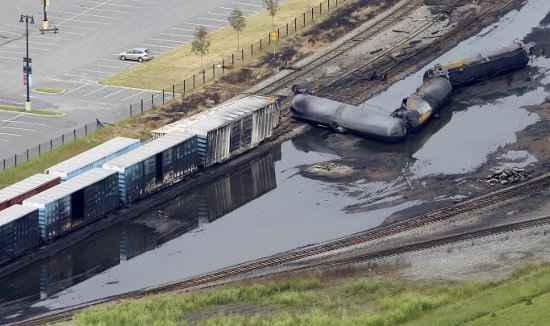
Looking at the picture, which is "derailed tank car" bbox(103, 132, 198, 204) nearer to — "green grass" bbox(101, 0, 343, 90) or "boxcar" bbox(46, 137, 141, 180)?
"boxcar" bbox(46, 137, 141, 180)

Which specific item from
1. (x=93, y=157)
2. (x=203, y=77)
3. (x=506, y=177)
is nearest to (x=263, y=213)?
(x=93, y=157)

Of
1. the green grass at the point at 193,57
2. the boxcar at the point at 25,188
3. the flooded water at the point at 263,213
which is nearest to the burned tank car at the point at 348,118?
the flooded water at the point at 263,213

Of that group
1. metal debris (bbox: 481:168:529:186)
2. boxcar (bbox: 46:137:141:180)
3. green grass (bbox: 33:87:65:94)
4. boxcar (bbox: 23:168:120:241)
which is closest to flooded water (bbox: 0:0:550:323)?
boxcar (bbox: 23:168:120:241)

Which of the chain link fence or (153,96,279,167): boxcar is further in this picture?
the chain link fence

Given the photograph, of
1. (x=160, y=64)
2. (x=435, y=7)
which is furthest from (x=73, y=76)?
(x=435, y=7)

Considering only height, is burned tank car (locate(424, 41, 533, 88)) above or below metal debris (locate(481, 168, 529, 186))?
above

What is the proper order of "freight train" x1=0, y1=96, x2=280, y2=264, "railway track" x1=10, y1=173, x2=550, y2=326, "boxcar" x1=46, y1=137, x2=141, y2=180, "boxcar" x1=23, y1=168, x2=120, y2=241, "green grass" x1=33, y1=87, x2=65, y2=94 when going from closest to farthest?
1. "railway track" x1=10, y1=173, x2=550, y2=326
2. "freight train" x1=0, y1=96, x2=280, y2=264
3. "boxcar" x1=23, y1=168, x2=120, y2=241
4. "boxcar" x1=46, y1=137, x2=141, y2=180
5. "green grass" x1=33, y1=87, x2=65, y2=94
